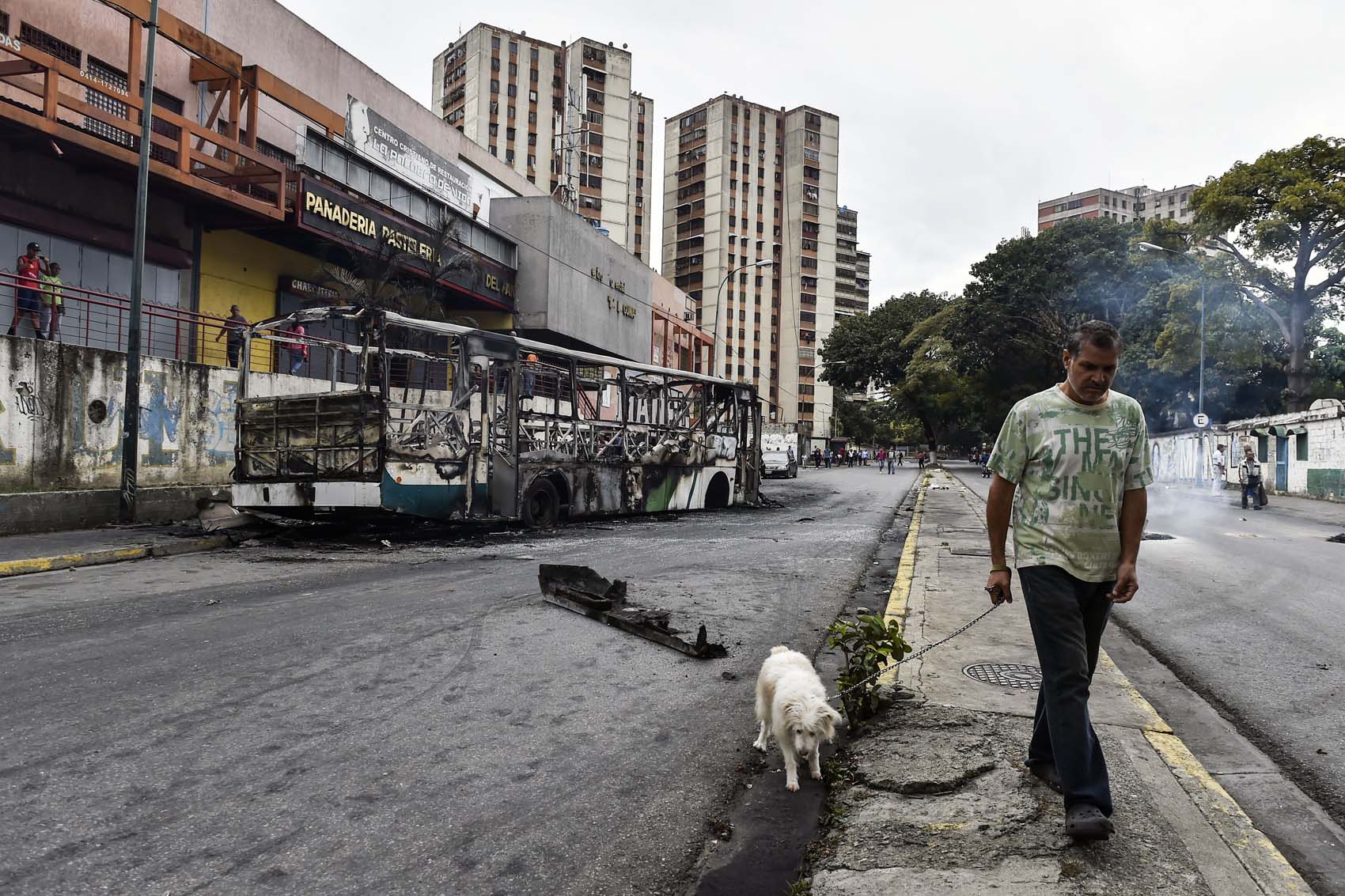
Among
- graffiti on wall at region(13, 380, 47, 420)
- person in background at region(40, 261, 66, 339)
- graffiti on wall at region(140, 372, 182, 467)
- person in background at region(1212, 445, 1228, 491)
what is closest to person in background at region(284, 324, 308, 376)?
graffiti on wall at region(140, 372, 182, 467)

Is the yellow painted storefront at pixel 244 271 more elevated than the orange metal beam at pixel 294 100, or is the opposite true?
the orange metal beam at pixel 294 100

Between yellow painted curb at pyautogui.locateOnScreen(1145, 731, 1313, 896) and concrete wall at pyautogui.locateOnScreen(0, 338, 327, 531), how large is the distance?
13.3 m

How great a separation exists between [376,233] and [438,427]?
13277 millimetres

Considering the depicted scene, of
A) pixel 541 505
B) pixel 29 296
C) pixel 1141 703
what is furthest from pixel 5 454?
pixel 1141 703

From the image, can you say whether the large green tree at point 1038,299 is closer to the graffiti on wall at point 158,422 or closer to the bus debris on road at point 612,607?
the graffiti on wall at point 158,422

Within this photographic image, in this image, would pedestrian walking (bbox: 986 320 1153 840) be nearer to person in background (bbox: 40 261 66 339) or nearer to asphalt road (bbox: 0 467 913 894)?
asphalt road (bbox: 0 467 913 894)

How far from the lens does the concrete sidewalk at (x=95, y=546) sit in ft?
30.9

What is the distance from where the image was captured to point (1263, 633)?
647 cm

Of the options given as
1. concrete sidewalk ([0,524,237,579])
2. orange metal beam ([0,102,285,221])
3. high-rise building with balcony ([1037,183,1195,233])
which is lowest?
concrete sidewalk ([0,524,237,579])

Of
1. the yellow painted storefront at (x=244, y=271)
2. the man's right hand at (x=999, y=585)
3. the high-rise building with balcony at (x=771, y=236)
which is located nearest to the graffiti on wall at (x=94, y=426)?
the yellow painted storefront at (x=244, y=271)

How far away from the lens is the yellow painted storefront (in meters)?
20.6

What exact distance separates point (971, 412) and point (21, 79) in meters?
65.4

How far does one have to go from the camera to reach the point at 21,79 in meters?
15.3

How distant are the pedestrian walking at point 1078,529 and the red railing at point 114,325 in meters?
14.2
